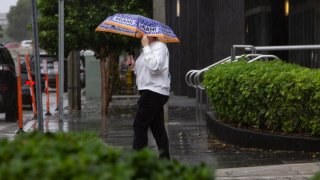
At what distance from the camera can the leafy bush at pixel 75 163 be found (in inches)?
149

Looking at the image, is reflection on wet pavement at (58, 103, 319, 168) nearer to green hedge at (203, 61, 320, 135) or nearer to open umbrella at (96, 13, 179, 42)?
green hedge at (203, 61, 320, 135)

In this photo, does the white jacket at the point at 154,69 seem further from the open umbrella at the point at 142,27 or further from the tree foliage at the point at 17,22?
the tree foliage at the point at 17,22

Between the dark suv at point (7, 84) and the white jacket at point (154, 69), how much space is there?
29.6ft

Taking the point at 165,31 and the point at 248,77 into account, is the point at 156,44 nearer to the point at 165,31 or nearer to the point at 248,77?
the point at 165,31

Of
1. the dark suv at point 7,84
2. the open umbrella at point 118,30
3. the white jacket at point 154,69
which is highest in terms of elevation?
the open umbrella at point 118,30

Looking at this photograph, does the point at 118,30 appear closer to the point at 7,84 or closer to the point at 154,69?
the point at 154,69

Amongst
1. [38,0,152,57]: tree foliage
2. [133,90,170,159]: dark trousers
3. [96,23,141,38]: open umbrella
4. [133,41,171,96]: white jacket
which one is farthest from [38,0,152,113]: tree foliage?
[133,90,170,159]: dark trousers

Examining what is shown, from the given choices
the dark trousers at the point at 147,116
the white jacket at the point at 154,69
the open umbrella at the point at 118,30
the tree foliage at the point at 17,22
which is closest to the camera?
the white jacket at the point at 154,69

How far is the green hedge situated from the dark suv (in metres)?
7.34

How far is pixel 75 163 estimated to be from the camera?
393 cm

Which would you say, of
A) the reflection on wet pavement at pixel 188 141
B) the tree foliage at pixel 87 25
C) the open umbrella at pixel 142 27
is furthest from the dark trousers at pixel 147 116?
the tree foliage at pixel 87 25

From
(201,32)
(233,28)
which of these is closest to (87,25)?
(233,28)

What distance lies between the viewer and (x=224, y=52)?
18.6 meters

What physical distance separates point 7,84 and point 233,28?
16.8ft
